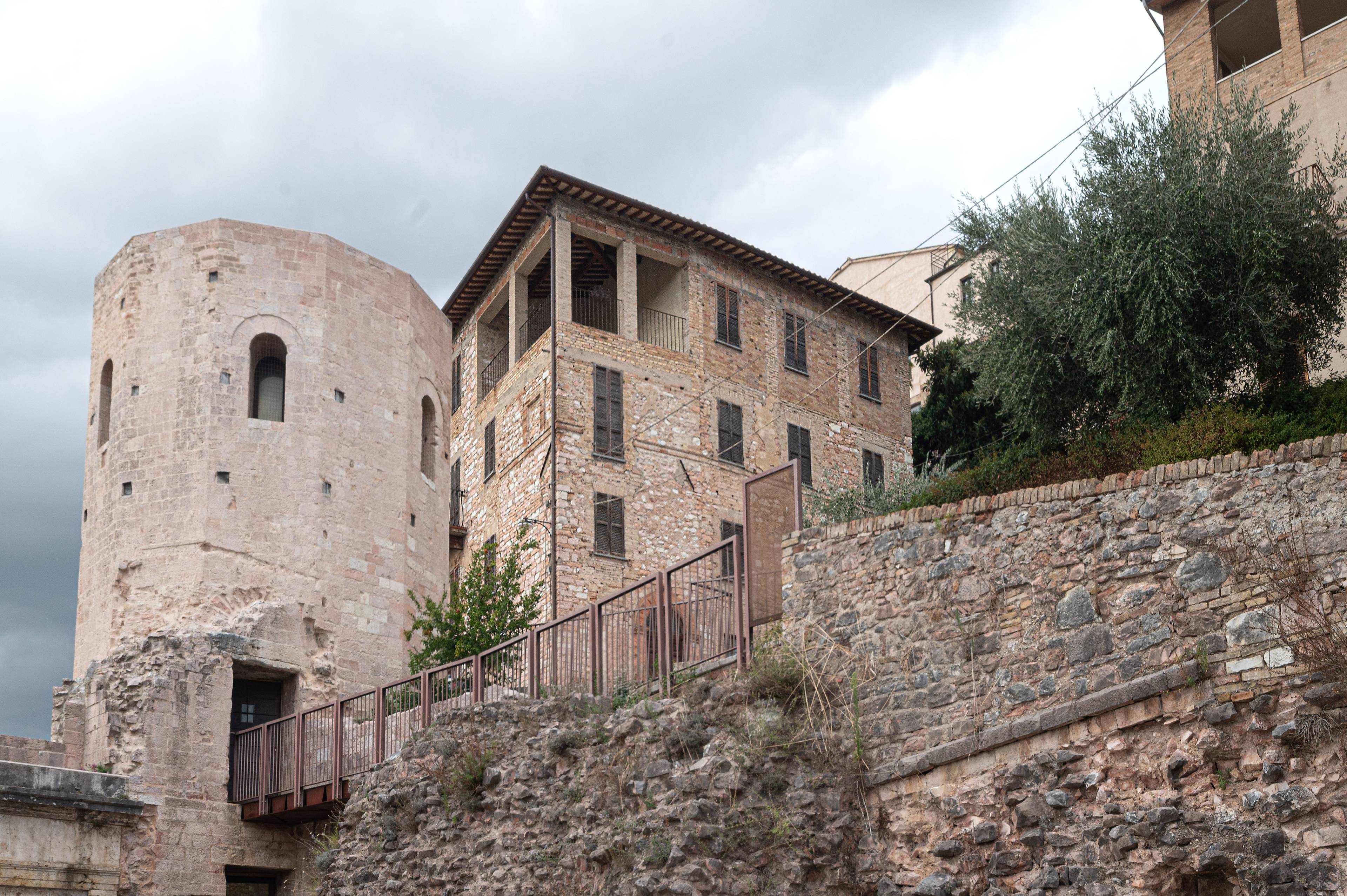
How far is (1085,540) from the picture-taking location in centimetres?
1020

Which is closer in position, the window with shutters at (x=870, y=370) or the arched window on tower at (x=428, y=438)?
the arched window on tower at (x=428, y=438)

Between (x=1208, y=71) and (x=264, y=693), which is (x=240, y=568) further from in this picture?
(x=1208, y=71)

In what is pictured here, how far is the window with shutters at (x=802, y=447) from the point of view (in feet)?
93.2

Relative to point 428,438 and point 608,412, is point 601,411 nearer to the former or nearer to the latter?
point 608,412

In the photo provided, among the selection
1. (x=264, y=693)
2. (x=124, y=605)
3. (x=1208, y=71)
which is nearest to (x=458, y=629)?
(x=264, y=693)

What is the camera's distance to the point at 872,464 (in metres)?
30.1

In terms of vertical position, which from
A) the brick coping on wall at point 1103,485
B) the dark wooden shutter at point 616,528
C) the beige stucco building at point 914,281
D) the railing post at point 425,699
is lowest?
the railing post at point 425,699

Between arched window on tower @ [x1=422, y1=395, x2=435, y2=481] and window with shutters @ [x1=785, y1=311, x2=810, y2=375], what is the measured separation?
9106 mm

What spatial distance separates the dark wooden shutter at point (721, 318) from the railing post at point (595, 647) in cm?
1505

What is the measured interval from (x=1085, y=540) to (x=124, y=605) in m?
14.5

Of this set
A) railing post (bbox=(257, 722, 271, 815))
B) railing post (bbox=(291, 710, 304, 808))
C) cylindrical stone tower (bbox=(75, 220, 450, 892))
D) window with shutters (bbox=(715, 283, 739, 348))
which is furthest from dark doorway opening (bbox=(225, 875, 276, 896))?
window with shutters (bbox=(715, 283, 739, 348))

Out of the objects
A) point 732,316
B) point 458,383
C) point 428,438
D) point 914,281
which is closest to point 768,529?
point 428,438

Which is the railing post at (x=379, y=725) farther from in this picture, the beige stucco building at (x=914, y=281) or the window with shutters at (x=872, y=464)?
the beige stucco building at (x=914, y=281)

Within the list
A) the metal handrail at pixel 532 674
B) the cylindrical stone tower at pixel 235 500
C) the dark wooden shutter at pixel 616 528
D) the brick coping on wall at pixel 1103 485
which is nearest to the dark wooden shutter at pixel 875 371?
the dark wooden shutter at pixel 616 528
